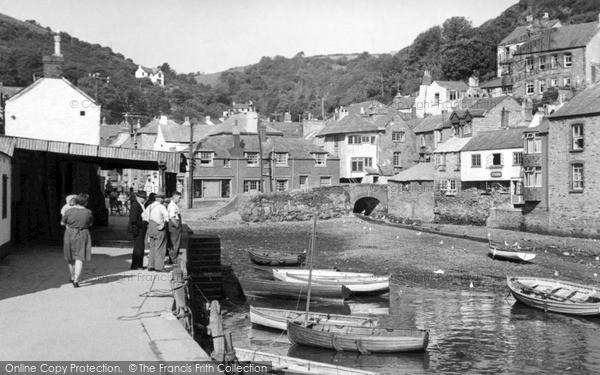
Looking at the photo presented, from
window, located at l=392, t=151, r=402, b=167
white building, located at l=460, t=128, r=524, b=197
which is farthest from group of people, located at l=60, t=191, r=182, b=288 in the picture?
window, located at l=392, t=151, r=402, b=167

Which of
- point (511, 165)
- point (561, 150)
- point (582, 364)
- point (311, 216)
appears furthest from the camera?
point (311, 216)

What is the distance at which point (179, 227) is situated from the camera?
63.3 feet

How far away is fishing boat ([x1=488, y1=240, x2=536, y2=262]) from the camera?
3594 cm

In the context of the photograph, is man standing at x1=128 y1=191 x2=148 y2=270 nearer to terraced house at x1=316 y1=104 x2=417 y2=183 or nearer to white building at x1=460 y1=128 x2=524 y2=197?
white building at x1=460 y1=128 x2=524 y2=197

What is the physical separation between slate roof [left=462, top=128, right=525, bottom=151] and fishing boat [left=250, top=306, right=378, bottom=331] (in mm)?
38306

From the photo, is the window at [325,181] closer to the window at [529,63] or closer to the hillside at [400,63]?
the window at [529,63]

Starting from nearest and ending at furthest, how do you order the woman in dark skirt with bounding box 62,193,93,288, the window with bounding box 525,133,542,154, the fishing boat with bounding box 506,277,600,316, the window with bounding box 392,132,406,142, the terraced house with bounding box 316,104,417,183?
the woman in dark skirt with bounding box 62,193,93,288 → the fishing boat with bounding box 506,277,600,316 → the window with bounding box 525,133,542,154 → the terraced house with bounding box 316,104,417,183 → the window with bounding box 392,132,406,142

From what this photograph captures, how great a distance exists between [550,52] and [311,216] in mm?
46068

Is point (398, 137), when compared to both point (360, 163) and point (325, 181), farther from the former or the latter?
point (325, 181)

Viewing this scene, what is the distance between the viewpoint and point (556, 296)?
977 inches

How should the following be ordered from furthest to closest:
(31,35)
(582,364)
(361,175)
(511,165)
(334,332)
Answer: (31,35)
(361,175)
(511,165)
(334,332)
(582,364)

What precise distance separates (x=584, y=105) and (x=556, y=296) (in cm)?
2623

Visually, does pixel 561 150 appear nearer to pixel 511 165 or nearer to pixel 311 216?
pixel 511 165

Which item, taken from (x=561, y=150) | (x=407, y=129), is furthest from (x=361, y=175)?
(x=561, y=150)
